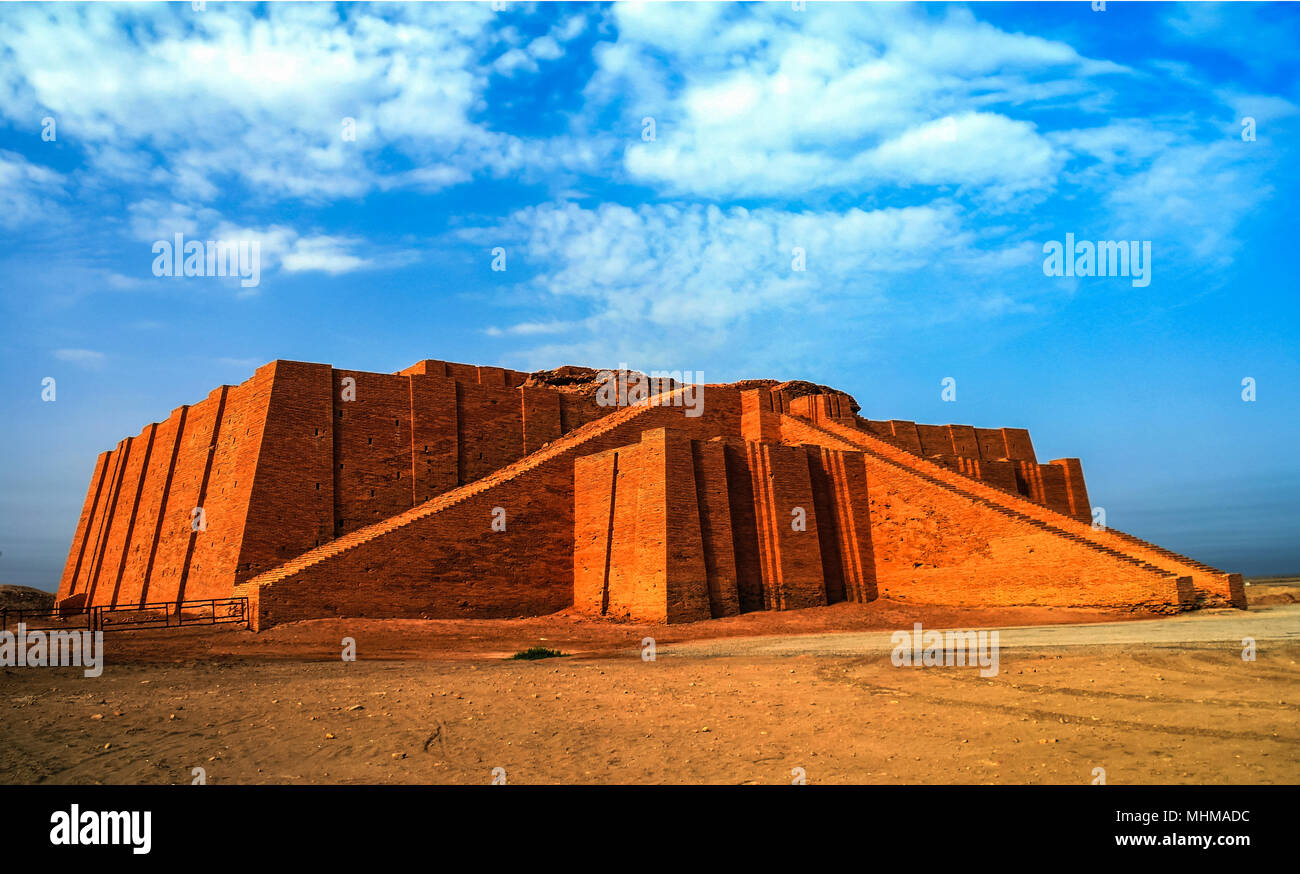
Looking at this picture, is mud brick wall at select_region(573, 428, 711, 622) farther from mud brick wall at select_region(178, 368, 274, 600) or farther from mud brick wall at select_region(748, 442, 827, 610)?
mud brick wall at select_region(178, 368, 274, 600)

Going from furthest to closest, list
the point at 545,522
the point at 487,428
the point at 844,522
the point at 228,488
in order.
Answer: the point at 487,428, the point at 844,522, the point at 228,488, the point at 545,522

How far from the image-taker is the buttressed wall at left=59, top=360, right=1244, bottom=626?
58.7ft

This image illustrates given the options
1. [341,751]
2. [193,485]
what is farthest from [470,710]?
[193,485]

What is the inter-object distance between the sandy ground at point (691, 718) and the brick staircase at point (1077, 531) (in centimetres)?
576

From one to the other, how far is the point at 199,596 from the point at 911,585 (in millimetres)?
17674

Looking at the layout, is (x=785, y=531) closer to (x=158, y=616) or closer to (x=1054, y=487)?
(x=158, y=616)

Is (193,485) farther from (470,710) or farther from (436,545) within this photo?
(470,710)

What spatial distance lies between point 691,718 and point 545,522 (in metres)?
14.2

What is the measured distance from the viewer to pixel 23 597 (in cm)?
3294

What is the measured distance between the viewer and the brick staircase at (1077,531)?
16922 millimetres

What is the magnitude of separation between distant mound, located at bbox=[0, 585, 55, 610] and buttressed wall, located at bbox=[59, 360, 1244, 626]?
27.7 ft

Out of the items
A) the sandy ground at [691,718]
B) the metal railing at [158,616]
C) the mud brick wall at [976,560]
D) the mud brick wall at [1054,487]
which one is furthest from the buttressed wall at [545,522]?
the mud brick wall at [1054,487]

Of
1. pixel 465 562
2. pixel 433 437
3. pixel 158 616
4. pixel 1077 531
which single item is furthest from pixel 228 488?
pixel 1077 531

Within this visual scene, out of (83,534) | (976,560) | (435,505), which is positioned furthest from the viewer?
(83,534)
